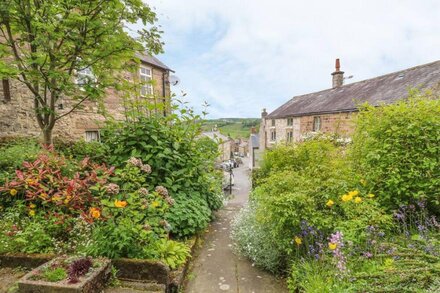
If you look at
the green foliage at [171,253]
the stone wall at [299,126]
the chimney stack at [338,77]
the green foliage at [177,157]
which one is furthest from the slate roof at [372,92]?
the green foliage at [171,253]

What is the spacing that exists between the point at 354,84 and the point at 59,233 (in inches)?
897

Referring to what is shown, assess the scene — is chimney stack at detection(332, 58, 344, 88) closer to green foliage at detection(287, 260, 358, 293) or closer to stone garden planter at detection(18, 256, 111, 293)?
green foliage at detection(287, 260, 358, 293)

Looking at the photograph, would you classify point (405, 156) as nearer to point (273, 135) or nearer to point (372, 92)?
point (372, 92)

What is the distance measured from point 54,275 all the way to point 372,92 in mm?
19486

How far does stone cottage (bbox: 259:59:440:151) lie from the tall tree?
23.9 feet

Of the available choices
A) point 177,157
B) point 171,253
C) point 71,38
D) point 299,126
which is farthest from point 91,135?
point 299,126

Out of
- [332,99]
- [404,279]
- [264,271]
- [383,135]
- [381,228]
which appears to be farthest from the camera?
[332,99]

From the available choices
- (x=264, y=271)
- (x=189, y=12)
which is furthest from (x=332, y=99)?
(x=264, y=271)

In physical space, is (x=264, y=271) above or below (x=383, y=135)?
below

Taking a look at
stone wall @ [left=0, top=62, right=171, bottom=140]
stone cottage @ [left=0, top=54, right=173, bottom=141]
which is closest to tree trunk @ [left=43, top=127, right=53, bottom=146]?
stone cottage @ [left=0, top=54, right=173, bottom=141]

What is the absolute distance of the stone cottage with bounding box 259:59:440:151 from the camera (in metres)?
13.5

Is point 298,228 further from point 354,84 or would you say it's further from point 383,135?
point 354,84

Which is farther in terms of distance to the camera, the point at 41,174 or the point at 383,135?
the point at 383,135

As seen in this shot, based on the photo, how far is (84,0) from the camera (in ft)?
12.4
